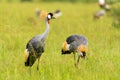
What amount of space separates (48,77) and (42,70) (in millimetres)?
556

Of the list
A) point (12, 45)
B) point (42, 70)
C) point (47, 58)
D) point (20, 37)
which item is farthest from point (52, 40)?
point (42, 70)

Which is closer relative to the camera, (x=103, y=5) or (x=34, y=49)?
(x=34, y=49)

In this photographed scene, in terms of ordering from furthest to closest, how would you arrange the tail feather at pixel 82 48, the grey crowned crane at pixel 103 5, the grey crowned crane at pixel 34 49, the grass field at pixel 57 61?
the grey crowned crane at pixel 103 5 → the tail feather at pixel 82 48 → the grey crowned crane at pixel 34 49 → the grass field at pixel 57 61

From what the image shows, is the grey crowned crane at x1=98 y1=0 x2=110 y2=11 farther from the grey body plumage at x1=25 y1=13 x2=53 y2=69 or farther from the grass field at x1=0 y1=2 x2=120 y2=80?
the grey body plumage at x1=25 y1=13 x2=53 y2=69

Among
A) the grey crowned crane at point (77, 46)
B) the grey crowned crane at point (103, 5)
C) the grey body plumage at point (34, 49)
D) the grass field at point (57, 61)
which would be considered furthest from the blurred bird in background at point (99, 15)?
the grey body plumage at point (34, 49)

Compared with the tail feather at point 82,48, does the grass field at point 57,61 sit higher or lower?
lower

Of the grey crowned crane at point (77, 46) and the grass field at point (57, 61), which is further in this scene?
the grey crowned crane at point (77, 46)

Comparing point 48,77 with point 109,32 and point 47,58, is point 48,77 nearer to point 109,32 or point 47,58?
point 47,58

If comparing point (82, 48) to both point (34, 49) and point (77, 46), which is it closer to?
point (77, 46)

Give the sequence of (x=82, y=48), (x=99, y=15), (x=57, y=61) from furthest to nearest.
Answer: (x=99, y=15) → (x=57, y=61) → (x=82, y=48)

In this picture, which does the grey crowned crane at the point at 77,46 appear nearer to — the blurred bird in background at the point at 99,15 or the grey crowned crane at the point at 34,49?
the grey crowned crane at the point at 34,49

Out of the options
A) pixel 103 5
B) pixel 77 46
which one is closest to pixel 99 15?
pixel 103 5

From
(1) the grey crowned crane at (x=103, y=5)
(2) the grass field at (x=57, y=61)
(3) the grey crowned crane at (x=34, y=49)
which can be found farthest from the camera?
(1) the grey crowned crane at (x=103, y=5)

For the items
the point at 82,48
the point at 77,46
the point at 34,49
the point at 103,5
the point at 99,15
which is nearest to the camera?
the point at 34,49
